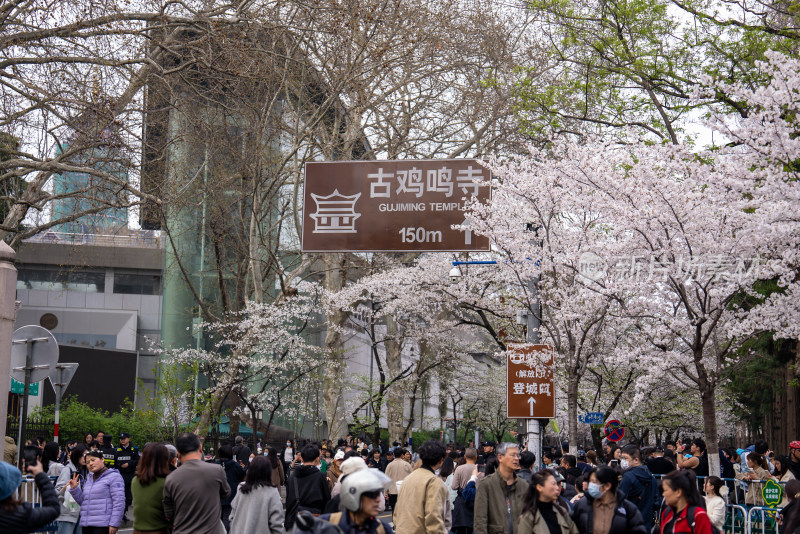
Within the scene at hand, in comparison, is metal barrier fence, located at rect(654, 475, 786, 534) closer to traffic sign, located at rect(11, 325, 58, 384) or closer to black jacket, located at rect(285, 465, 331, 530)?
black jacket, located at rect(285, 465, 331, 530)

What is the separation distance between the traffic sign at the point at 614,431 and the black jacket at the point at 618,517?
78.6 feet

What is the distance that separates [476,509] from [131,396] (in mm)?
36883

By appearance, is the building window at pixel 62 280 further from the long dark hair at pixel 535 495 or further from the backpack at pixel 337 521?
the backpack at pixel 337 521

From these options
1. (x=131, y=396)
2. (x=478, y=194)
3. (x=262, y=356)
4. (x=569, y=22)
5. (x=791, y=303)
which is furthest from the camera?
(x=131, y=396)

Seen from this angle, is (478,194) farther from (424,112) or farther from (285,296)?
(424,112)

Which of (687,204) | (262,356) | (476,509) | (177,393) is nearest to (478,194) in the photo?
(687,204)

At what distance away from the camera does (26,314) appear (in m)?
52.4

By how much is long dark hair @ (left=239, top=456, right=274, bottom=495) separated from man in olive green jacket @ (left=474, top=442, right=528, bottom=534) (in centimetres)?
198

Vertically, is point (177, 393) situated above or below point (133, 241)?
below

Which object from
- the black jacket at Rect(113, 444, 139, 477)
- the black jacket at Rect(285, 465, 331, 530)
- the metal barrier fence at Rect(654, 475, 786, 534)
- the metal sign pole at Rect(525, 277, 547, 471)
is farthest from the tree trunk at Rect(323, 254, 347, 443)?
the black jacket at Rect(285, 465, 331, 530)

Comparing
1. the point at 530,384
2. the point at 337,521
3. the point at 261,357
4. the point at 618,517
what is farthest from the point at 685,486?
the point at 261,357

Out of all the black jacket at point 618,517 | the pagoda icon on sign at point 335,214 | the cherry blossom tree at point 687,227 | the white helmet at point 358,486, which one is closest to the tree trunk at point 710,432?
the cherry blossom tree at point 687,227

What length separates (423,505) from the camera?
810 centimetres

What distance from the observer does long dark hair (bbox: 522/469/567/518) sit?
308 inches
